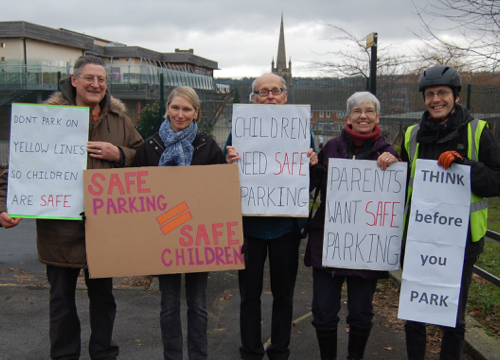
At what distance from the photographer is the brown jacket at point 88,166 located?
3.13 meters

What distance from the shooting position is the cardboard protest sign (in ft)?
10.4

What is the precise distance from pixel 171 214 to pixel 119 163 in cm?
50

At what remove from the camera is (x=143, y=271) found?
3225 millimetres

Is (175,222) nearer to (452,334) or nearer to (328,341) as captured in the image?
(328,341)

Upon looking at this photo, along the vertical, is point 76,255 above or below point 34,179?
below

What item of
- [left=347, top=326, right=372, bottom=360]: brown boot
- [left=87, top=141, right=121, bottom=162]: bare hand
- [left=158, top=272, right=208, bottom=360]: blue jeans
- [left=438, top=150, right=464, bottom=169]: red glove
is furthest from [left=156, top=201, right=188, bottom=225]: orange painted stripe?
[left=438, top=150, right=464, bottom=169]: red glove

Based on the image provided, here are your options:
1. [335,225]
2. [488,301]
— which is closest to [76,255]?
[335,225]

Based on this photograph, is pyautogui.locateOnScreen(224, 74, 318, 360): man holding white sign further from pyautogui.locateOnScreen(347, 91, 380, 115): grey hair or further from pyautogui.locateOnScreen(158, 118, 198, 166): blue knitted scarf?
pyautogui.locateOnScreen(347, 91, 380, 115): grey hair

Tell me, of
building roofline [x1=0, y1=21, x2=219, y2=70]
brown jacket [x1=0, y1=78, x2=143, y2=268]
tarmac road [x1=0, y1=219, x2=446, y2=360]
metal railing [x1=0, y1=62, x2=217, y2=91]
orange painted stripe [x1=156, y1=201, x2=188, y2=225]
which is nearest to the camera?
brown jacket [x1=0, y1=78, x2=143, y2=268]

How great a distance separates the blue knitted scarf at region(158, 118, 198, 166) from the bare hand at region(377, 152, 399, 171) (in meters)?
1.25

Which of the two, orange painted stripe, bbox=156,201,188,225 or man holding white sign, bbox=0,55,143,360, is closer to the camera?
man holding white sign, bbox=0,55,143,360

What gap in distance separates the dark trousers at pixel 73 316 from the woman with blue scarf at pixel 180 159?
1.36ft

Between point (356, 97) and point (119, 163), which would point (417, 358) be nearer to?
point (356, 97)

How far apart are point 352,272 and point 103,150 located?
1858 mm
